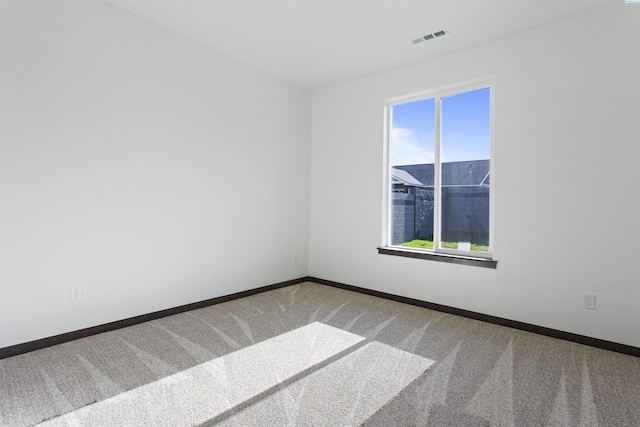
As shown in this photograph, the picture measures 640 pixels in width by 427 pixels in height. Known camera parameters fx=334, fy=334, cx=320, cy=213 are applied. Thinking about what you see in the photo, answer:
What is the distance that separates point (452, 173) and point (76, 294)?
144 inches

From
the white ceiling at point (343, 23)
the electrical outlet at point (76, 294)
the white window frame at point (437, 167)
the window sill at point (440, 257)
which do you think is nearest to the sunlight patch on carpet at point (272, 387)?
the electrical outlet at point (76, 294)

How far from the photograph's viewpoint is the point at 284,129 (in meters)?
4.40

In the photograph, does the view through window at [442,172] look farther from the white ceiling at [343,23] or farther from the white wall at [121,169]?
the white wall at [121,169]

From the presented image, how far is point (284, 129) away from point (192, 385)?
10.6ft

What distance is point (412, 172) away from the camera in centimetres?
393

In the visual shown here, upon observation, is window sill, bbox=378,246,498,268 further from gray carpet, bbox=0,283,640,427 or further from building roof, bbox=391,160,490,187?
building roof, bbox=391,160,490,187

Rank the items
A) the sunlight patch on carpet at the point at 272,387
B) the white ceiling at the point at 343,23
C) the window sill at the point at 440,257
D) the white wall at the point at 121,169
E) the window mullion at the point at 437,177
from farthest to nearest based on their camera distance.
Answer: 1. the window mullion at the point at 437,177
2. the window sill at the point at 440,257
3. the white ceiling at the point at 343,23
4. the white wall at the point at 121,169
5. the sunlight patch on carpet at the point at 272,387

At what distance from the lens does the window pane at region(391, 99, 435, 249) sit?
3795 millimetres

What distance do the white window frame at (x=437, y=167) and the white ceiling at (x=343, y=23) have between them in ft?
1.33

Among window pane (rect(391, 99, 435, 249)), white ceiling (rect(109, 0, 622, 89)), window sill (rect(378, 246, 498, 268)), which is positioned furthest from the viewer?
window pane (rect(391, 99, 435, 249))

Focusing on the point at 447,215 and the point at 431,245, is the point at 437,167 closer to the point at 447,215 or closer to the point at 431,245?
the point at 447,215

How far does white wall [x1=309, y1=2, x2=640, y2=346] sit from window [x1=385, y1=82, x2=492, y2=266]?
0.19 m

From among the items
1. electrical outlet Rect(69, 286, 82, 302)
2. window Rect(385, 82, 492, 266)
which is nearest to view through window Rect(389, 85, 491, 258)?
window Rect(385, 82, 492, 266)

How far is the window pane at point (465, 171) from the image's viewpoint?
11.1ft
